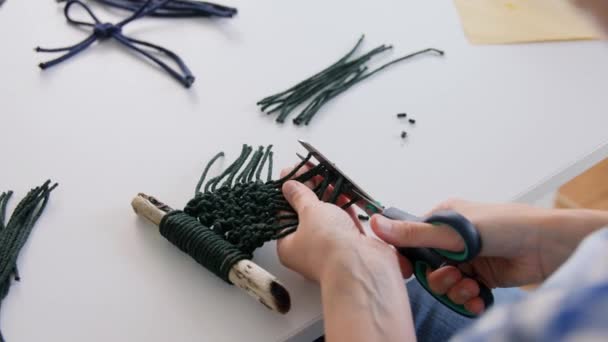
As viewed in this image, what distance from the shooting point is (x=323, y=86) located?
3.04 feet

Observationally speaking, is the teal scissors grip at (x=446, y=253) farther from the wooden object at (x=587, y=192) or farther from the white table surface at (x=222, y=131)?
the wooden object at (x=587, y=192)

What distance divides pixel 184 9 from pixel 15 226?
46 cm

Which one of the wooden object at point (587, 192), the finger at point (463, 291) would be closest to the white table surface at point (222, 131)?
the finger at point (463, 291)

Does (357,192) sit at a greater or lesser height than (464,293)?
greater

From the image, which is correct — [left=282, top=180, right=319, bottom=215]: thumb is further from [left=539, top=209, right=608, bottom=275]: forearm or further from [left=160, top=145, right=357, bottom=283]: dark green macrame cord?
[left=539, top=209, right=608, bottom=275]: forearm

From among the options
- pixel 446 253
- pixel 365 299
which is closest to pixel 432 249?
pixel 446 253

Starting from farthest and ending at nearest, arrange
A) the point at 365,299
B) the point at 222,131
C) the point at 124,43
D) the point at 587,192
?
1. the point at 587,192
2. the point at 124,43
3. the point at 222,131
4. the point at 365,299

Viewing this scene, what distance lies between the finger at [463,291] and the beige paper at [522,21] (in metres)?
0.45

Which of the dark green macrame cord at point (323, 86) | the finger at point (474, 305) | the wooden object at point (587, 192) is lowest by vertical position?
the wooden object at point (587, 192)

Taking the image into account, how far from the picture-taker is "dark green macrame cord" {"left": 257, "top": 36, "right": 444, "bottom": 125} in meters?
0.89

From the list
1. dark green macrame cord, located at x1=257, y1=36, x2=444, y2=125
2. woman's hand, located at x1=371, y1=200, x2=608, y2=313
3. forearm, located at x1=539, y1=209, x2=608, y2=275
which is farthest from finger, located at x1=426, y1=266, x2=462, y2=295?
dark green macrame cord, located at x1=257, y1=36, x2=444, y2=125

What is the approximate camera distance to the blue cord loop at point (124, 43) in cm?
94

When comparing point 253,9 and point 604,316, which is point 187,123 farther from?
point 604,316

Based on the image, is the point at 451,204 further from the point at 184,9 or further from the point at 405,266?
the point at 184,9
